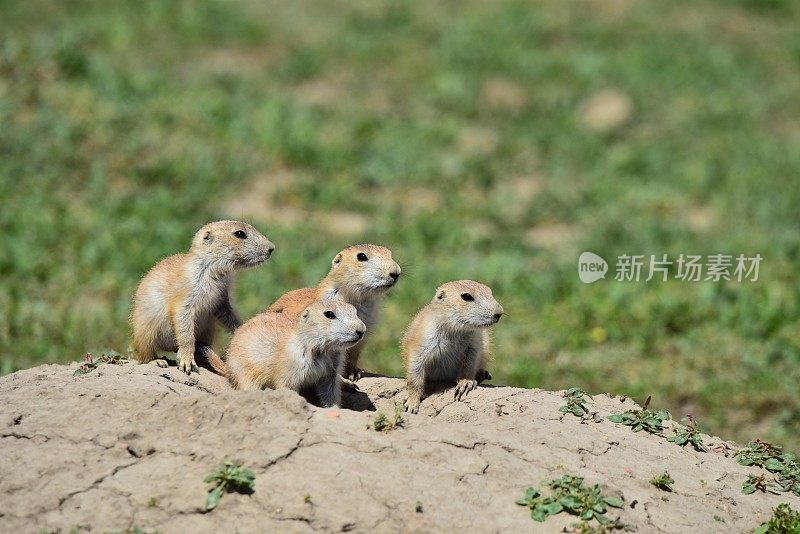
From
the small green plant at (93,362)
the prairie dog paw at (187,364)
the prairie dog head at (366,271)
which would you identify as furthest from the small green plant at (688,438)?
the small green plant at (93,362)

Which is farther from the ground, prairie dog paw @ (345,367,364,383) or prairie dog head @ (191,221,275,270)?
→ prairie dog head @ (191,221,275,270)

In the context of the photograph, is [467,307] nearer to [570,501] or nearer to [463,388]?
[463,388]

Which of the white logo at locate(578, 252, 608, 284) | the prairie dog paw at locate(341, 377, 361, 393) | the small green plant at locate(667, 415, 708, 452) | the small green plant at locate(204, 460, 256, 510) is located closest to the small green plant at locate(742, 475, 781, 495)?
the small green plant at locate(667, 415, 708, 452)

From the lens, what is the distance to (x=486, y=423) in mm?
6418

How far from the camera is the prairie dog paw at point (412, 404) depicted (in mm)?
6879

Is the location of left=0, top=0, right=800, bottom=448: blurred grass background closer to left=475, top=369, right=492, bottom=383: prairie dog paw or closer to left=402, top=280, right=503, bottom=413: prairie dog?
left=475, top=369, right=492, bottom=383: prairie dog paw

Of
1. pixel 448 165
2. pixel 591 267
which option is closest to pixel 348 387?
pixel 591 267

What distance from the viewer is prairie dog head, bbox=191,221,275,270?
23.2 feet

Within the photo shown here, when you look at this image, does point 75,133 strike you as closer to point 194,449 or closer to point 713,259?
point 713,259

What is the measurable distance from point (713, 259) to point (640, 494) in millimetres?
7023

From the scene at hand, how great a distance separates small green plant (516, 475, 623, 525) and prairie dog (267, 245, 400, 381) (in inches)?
75.2

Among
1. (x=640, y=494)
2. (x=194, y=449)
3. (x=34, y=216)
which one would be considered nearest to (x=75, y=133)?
(x=34, y=216)

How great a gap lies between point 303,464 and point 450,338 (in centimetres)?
174

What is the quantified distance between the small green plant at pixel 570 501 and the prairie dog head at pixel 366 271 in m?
1.88
